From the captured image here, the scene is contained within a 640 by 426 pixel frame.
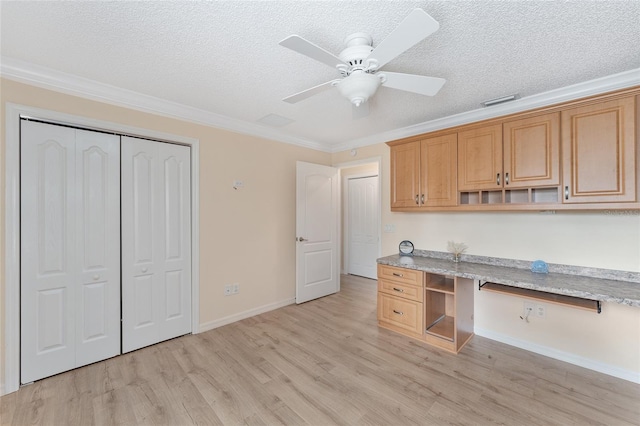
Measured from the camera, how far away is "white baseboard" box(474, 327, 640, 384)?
2.22 meters

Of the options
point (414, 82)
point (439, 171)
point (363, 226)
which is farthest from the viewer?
point (363, 226)

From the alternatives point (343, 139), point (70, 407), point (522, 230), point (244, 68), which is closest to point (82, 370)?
point (70, 407)

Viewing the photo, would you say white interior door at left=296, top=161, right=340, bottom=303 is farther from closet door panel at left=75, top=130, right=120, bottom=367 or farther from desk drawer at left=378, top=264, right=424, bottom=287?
closet door panel at left=75, top=130, right=120, bottom=367

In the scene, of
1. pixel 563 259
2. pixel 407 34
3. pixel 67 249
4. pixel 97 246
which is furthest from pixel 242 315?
pixel 563 259

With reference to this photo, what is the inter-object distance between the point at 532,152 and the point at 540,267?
108 cm

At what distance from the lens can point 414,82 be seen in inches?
69.9

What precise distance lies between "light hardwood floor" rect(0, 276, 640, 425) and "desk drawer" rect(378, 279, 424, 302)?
0.46 m

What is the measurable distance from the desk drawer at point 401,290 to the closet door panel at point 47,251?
3.04 m

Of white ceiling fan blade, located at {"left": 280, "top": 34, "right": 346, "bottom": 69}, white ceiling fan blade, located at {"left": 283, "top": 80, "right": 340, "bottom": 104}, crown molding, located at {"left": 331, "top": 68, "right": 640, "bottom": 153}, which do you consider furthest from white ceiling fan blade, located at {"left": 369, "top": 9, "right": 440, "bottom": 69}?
crown molding, located at {"left": 331, "top": 68, "right": 640, "bottom": 153}

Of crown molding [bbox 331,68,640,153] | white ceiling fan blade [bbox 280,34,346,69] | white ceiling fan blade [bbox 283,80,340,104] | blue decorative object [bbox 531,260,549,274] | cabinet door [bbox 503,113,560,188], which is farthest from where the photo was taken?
blue decorative object [bbox 531,260,549,274]

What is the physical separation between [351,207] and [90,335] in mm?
4593

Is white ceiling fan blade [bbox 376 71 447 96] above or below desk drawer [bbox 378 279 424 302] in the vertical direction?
above

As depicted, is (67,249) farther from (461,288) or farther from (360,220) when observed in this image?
(360,220)

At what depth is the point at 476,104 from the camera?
283cm
